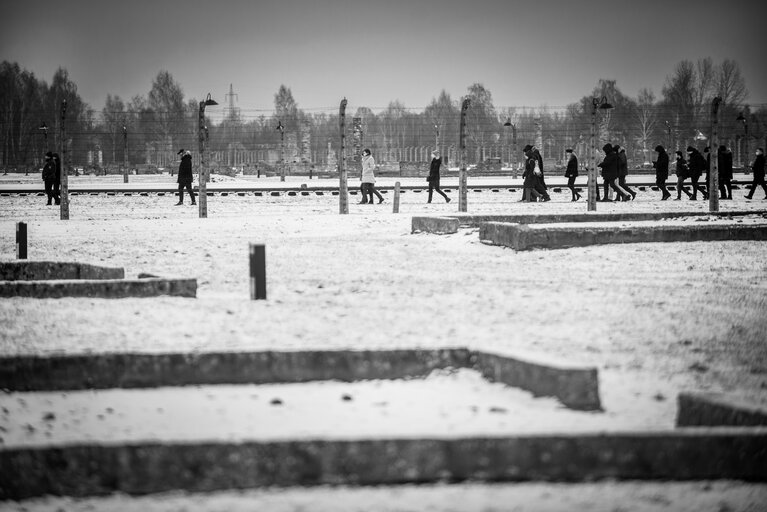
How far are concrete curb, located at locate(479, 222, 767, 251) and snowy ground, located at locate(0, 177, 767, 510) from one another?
27 centimetres

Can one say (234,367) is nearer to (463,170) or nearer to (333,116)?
(463,170)

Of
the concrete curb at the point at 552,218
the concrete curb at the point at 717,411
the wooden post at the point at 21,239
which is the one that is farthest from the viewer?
the concrete curb at the point at 552,218

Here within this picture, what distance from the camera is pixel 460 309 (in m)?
9.09

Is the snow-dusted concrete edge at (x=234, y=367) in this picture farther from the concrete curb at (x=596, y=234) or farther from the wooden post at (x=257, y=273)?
the concrete curb at (x=596, y=234)

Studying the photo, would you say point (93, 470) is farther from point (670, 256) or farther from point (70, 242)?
point (70, 242)

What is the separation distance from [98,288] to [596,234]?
767 cm

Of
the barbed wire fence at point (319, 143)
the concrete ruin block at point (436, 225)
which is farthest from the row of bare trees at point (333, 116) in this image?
the concrete ruin block at point (436, 225)

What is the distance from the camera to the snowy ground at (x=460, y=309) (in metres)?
6.51

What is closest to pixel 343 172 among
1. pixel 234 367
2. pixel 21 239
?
pixel 21 239

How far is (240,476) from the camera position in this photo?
4.46m

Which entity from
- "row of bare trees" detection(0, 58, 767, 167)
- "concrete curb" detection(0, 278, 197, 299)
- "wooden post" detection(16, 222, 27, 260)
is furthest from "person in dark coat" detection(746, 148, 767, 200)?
"row of bare trees" detection(0, 58, 767, 167)

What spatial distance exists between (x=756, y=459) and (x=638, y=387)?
1.72 meters

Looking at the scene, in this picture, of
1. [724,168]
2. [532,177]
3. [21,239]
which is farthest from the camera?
[724,168]

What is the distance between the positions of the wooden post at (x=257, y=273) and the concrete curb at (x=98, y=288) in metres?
0.63
